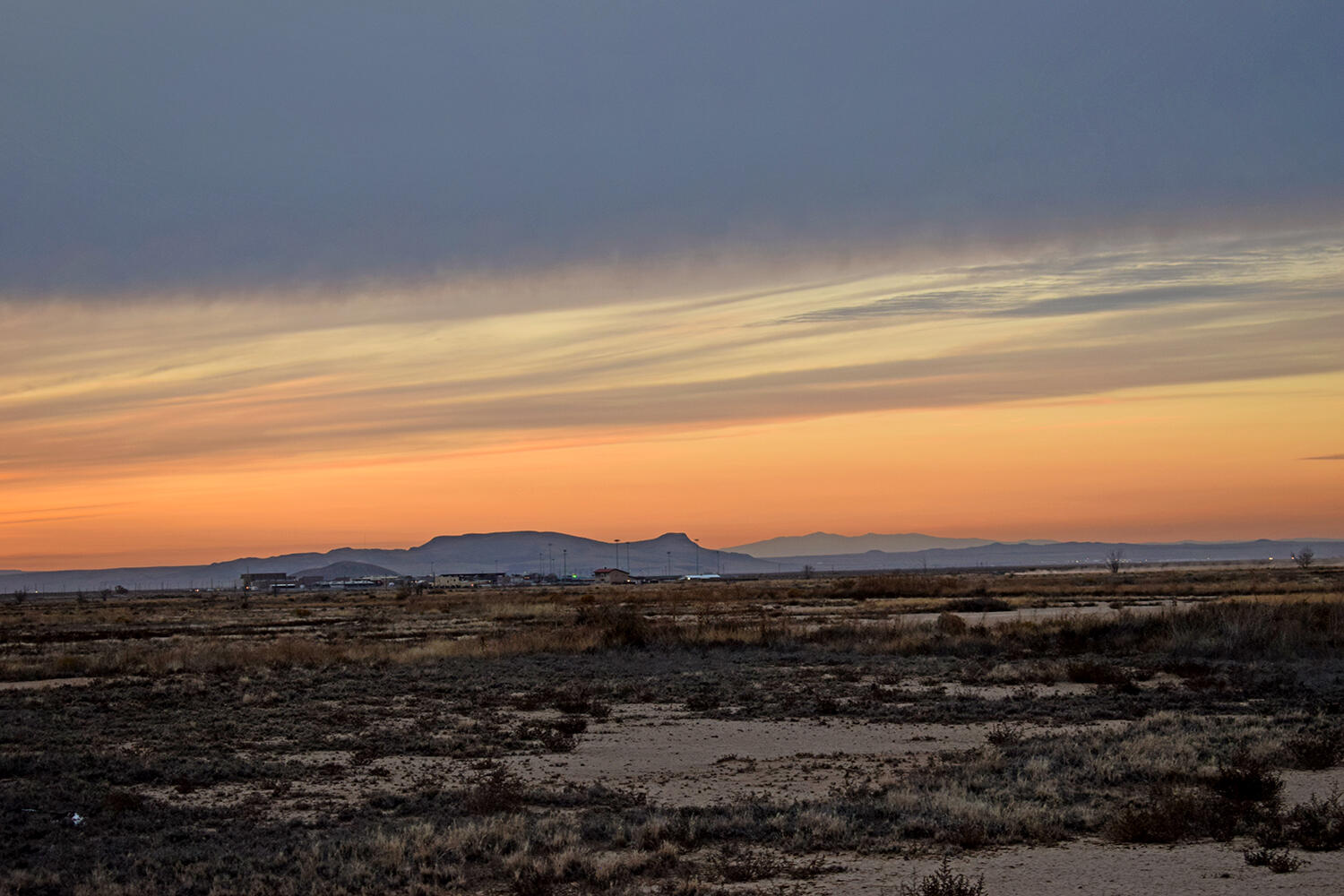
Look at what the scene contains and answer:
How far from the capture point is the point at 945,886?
8.23 m

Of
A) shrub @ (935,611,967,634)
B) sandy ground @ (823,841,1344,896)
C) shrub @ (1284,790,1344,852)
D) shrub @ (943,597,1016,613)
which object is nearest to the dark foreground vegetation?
shrub @ (1284,790,1344,852)

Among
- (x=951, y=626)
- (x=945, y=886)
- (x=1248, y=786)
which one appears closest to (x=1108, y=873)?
(x=945, y=886)

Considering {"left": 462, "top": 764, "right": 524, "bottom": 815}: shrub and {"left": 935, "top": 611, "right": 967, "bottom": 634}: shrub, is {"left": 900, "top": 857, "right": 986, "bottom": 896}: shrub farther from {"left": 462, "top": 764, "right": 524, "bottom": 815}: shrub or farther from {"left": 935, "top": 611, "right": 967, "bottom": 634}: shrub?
{"left": 935, "top": 611, "right": 967, "bottom": 634}: shrub

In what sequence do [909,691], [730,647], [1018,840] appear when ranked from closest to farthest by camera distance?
1. [1018,840]
2. [909,691]
3. [730,647]

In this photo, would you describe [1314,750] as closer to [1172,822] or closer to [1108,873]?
[1172,822]

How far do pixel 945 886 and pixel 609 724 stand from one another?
39.4 feet

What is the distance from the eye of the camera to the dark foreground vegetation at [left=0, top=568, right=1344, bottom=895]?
33.0 feet

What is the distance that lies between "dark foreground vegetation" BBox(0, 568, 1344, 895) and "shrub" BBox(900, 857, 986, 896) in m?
0.09

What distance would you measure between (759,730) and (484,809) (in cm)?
716

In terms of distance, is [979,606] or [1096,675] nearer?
[1096,675]

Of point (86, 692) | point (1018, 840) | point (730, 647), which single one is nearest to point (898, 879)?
point (1018, 840)

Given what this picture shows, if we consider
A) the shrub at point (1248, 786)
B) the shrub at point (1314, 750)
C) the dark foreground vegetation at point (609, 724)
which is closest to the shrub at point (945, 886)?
the dark foreground vegetation at point (609, 724)

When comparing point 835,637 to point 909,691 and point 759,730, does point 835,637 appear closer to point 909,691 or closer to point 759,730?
point 909,691

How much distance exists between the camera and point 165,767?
14930 millimetres
